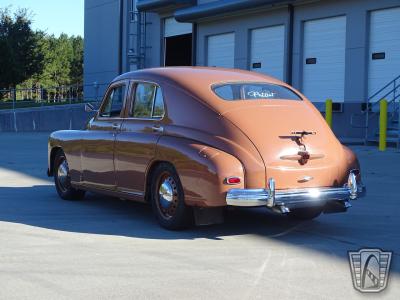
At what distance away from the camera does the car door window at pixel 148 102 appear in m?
8.13

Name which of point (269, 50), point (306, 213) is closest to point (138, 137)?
point (306, 213)

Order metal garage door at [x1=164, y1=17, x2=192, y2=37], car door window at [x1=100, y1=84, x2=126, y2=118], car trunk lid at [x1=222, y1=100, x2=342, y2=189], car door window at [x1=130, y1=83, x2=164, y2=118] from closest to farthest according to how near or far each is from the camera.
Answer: car trunk lid at [x1=222, y1=100, x2=342, y2=189]
car door window at [x1=130, y1=83, x2=164, y2=118]
car door window at [x1=100, y1=84, x2=126, y2=118]
metal garage door at [x1=164, y1=17, x2=192, y2=37]

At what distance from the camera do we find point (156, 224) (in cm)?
820

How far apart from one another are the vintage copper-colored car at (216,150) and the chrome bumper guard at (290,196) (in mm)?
11

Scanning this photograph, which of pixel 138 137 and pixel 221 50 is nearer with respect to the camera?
pixel 138 137

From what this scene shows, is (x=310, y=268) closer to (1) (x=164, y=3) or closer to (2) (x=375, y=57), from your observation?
(2) (x=375, y=57)

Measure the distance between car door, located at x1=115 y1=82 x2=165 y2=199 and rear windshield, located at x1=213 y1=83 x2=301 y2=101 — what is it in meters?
0.79

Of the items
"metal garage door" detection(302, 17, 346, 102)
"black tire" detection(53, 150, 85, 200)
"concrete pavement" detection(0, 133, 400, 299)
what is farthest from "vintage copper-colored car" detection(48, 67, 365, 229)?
"metal garage door" detection(302, 17, 346, 102)

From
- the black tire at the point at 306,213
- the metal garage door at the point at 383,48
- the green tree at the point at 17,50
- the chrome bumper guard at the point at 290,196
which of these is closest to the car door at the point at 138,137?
the chrome bumper guard at the point at 290,196

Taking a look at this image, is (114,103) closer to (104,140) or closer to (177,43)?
(104,140)

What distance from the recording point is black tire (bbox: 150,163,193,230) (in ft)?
24.5

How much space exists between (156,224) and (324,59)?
56.9ft

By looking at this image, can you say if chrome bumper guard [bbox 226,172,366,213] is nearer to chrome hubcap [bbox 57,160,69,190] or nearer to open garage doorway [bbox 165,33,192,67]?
chrome hubcap [bbox 57,160,69,190]

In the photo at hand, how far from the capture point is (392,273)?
5883 millimetres
